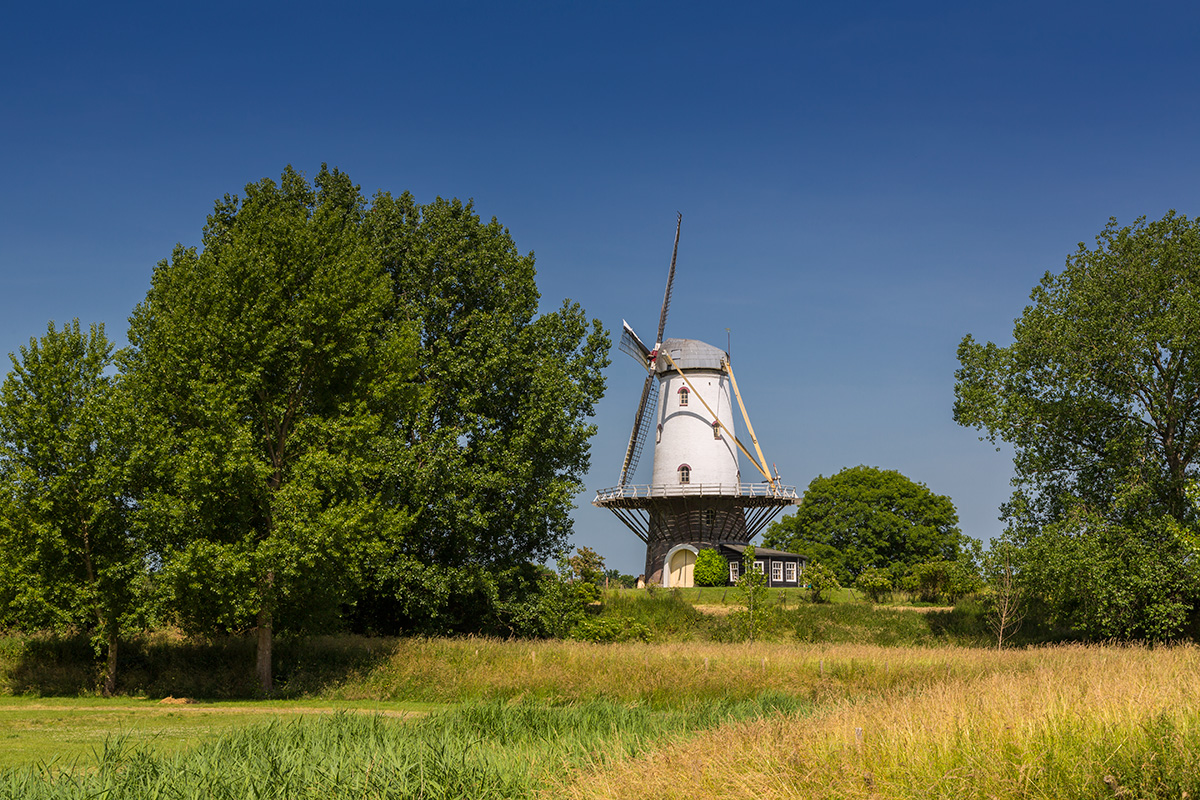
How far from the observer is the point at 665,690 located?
65.9 ft

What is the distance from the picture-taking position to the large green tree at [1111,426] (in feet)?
93.4

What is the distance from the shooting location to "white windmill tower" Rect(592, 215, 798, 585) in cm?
5097

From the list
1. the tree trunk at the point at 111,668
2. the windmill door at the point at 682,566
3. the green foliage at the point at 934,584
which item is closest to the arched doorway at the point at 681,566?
the windmill door at the point at 682,566

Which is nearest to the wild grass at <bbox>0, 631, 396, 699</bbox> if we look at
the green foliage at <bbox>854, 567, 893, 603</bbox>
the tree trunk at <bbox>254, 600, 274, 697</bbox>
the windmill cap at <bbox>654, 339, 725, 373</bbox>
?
the tree trunk at <bbox>254, 600, 274, 697</bbox>

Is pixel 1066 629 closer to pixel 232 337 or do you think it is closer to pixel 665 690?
pixel 665 690

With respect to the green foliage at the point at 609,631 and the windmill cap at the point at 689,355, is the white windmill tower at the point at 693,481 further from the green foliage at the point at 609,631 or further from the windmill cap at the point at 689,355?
the green foliage at the point at 609,631

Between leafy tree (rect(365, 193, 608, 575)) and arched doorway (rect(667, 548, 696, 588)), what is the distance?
2067cm

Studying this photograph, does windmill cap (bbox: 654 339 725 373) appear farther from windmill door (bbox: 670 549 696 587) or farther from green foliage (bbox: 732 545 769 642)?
green foliage (bbox: 732 545 769 642)

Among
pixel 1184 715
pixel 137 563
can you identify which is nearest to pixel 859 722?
pixel 1184 715

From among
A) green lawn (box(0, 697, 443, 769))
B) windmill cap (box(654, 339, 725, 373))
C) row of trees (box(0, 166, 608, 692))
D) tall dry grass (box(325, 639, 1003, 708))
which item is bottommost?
green lawn (box(0, 697, 443, 769))

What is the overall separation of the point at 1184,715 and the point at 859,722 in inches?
118

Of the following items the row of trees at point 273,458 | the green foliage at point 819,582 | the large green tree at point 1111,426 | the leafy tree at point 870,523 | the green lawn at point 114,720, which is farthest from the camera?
the leafy tree at point 870,523

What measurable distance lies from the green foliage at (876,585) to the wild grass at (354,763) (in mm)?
35851

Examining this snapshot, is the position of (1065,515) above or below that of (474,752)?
above
